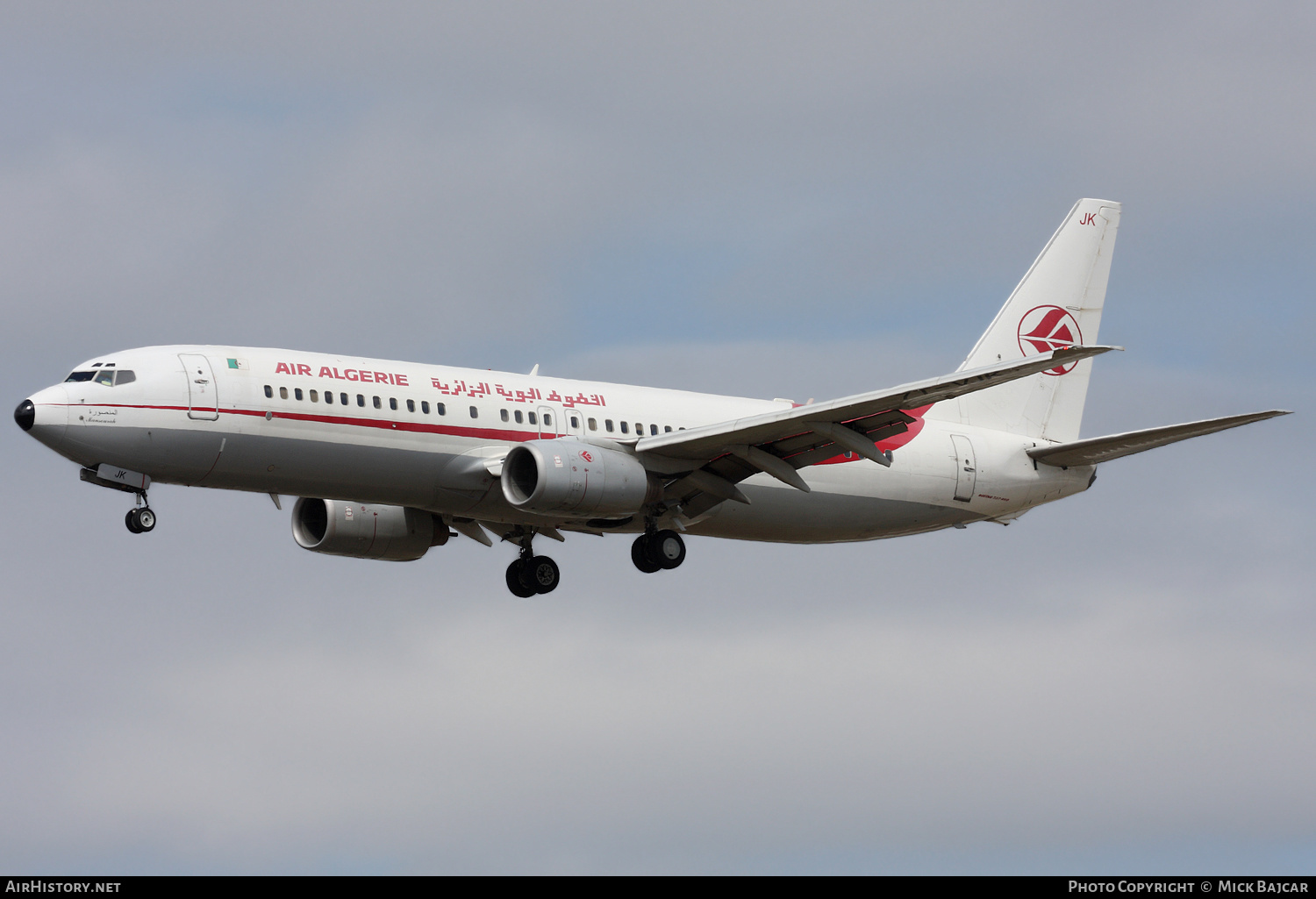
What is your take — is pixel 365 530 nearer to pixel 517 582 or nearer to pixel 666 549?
pixel 517 582

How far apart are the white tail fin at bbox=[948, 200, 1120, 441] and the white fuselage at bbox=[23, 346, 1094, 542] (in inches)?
185

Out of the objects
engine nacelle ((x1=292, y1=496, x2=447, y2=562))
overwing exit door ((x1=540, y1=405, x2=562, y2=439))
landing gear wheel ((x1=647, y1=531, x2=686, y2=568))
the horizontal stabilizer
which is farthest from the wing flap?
engine nacelle ((x1=292, y1=496, x2=447, y2=562))

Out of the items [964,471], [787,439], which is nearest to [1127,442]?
[964,471]

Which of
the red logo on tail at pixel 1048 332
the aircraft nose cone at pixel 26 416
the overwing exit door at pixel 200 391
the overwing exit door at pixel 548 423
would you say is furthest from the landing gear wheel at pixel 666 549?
A: the aircraft nose cone at pixel 26 416

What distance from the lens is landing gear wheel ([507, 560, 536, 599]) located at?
49969 millimetres

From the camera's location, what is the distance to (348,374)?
43000 mm

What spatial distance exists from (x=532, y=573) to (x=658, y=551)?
465 cm

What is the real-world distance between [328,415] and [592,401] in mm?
7346

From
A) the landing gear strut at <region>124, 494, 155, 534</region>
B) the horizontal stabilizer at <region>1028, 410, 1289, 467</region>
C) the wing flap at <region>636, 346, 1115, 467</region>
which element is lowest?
the landing gear strut at <region>124, 494, 155, 534</region>

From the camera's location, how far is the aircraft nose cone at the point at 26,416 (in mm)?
40156

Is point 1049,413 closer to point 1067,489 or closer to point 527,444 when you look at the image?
point 1067,489

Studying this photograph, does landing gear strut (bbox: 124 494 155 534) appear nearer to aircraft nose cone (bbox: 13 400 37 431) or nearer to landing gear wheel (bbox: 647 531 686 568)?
aircraft nose cone (bbox: 13 400 37 431)

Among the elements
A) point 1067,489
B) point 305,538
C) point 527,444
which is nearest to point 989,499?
point 1067,489

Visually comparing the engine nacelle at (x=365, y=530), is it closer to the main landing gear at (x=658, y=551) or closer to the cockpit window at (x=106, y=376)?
the main landing gear at (x=658, y=551)
